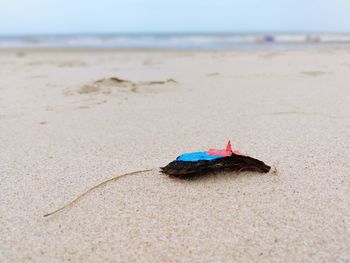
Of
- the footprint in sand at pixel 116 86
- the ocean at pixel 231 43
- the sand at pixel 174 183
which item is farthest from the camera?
the ocean at pixel 231 43

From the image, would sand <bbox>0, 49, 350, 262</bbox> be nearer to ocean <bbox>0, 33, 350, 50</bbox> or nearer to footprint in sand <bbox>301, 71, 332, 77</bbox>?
footprint in sand <bbox>301, 71, 332, 77</bbox>

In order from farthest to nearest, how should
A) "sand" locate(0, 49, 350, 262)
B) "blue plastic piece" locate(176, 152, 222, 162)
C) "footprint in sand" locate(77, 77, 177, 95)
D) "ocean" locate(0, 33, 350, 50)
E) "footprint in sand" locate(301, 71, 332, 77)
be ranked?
"ocean" locate(0, 33, 350, 50), "footprint in sand" locate(301, 71, 332, 77), "footprint in sand" locate(77, 77, 177, 95), "blue plastic piece" locate(176, 152, 222, 162), "sand" locate(0, 49, 350, 262)

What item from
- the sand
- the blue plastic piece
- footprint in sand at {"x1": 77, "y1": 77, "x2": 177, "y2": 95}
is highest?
the blue plastic piece

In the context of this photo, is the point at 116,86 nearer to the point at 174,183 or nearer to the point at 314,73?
the point at 314,73

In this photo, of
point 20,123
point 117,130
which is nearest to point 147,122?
point 117,130

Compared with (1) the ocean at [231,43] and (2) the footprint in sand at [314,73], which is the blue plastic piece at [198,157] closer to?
(2) the footprint in sand at [314,73]

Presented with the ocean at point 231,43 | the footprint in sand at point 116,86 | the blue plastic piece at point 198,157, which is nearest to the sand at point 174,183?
the blue plastic piece at point 198,157

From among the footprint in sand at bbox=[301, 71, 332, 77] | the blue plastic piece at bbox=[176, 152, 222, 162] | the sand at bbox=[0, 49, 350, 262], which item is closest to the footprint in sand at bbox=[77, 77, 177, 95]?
the sand at bbox=[0, 49, 350, 262]

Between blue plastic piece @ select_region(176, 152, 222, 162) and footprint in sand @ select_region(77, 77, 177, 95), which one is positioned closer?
blue plastic piece @ select_region(176, 152, 222, 162)
